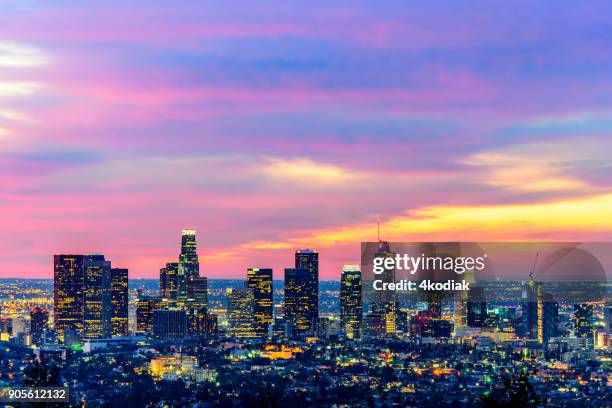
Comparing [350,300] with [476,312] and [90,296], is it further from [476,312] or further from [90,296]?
[476,312]

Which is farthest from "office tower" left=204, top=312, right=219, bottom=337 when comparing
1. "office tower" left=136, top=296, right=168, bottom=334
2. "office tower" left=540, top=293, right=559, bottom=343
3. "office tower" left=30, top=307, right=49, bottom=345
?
"office tower" left=540, top=293, right=559, bottom=343

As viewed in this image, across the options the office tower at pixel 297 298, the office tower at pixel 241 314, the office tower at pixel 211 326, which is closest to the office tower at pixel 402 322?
Answer: the office tower at pixel 297 298

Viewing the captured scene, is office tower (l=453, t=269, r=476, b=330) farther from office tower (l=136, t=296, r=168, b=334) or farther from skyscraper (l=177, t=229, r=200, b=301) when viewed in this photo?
skyscraper (l=177, t=229, r=200, b=301)

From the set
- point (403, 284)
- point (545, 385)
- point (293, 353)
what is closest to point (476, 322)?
point (293, 353)

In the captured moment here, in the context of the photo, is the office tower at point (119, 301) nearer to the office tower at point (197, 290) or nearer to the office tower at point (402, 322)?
the office tower at point (197, 290)

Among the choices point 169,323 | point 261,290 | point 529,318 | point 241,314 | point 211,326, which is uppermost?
point 261,290

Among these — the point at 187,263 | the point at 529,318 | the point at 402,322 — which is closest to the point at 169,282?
the point at 187,263
